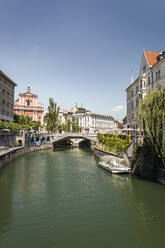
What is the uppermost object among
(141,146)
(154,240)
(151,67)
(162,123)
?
(151,67)

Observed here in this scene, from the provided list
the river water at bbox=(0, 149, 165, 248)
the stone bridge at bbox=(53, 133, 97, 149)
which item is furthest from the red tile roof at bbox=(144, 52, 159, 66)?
the stone bridge at bbox=(53, 133, 97, 149)

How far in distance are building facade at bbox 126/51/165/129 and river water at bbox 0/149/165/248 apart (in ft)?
72.2

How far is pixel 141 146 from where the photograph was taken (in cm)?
2795

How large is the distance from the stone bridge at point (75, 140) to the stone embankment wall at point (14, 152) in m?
5.09

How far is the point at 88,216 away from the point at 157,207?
667 cm

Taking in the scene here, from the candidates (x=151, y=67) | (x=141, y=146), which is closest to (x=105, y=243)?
(x=141, y=146)

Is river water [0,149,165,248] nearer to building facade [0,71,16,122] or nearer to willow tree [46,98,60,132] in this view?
building facade [0,71,16,122]

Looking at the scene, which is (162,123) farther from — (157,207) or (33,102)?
(33,102)

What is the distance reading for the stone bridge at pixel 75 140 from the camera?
71750 mm

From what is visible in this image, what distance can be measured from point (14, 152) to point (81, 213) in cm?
3251

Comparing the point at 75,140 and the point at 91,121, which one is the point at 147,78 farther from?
the point at 91,121

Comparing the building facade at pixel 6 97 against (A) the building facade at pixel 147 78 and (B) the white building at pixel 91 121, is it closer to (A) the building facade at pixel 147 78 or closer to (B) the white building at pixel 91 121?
(A) the building facade at pixel 147 78

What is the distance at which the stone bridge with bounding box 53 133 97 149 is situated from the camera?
235ft

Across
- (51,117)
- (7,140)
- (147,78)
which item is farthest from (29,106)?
(147,78)
